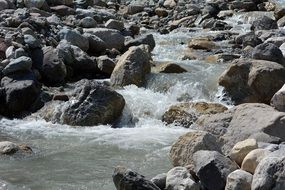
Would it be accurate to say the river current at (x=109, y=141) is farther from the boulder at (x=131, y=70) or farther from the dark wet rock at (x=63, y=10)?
the dark wet rock at (x=63, y=10)

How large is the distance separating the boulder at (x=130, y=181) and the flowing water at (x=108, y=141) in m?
0.89

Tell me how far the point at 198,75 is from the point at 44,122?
460 centimetres

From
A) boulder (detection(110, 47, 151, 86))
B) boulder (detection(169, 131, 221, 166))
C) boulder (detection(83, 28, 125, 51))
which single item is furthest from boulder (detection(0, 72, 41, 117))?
boulder (detection(169, 131, 221, 166))

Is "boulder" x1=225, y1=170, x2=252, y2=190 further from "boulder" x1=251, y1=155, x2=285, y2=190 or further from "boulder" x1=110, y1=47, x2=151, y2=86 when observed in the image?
"boulder" x1=110, y1=47, x2=151, y2=86

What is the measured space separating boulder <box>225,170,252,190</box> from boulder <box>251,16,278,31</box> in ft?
52.8

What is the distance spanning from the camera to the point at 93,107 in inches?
468

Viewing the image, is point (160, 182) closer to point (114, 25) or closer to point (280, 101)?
point (280, 101)

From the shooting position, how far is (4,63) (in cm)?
1350

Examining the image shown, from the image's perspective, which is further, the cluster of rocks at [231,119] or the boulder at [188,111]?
the boulder at [188,111]

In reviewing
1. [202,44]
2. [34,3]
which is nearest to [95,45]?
[202,44]

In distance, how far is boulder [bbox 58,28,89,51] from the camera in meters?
16.2

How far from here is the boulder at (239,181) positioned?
21.3 ft

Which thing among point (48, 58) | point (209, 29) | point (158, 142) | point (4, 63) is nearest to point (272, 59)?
point (158, 142)

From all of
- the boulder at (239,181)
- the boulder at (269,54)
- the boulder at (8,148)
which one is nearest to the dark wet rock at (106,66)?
the boulder at (269,54)
